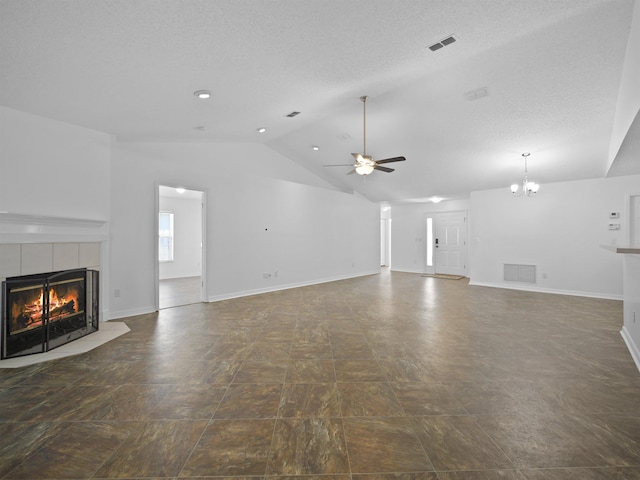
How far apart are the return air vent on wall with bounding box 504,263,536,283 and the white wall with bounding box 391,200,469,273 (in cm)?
269

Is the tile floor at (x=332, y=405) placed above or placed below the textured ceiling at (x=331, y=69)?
below

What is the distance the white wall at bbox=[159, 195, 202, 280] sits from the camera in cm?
891

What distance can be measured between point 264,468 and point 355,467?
1.57 ft

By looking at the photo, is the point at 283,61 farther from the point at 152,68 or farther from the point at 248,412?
the point at 248,412

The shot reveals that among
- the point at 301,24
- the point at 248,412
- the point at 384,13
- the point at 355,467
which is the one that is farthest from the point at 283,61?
the point at 355,467

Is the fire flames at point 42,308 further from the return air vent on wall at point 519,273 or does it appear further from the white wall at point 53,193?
the return air vent on wall at point 519,273

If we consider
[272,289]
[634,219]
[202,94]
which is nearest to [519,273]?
[634,219]

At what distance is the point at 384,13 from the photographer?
7.91 ft

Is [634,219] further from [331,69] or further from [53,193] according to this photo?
[53,193]

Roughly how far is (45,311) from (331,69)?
3.98 metres

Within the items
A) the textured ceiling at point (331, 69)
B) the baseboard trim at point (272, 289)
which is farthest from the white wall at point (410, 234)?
the textured ceiling at point (331, 69)

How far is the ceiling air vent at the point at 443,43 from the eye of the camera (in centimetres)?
289

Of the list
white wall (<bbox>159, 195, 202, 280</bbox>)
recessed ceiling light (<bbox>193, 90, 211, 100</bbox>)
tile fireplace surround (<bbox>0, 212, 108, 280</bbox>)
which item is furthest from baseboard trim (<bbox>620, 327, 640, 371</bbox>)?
white wall (<bbox>159, 195, 202, 280</bbox>)

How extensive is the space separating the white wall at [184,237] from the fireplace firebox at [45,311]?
16.6ft
